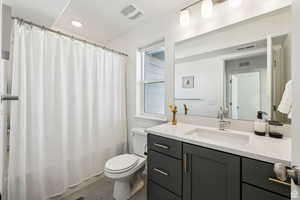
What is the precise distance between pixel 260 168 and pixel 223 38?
47.1 inches

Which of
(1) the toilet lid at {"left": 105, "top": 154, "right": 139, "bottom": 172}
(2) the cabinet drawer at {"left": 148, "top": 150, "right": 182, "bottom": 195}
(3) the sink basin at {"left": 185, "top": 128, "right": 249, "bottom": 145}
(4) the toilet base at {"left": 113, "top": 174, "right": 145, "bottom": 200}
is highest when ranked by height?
(3) the sink basin at {"left": 185, "top": 128, "right": 249, "bottom": 145}

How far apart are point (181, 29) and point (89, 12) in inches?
50.2

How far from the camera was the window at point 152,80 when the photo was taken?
1896mm

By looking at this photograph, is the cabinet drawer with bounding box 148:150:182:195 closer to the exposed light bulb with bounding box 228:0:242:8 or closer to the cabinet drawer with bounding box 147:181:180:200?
the cabinet drawer with bounding box 147:181:180:200

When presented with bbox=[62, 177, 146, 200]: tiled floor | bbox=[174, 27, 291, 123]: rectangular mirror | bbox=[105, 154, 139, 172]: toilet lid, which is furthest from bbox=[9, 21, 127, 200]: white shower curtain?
bbox=[174, 27, 291, 123]: rectangular mirror

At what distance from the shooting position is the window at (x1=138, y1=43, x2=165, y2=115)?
6.22 feet

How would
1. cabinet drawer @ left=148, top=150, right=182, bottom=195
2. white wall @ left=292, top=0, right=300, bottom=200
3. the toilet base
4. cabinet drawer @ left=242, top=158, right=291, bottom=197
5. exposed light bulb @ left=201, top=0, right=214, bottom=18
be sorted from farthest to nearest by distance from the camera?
the toilet base < exposed light bulb @ left=201, top=0, right=214, bottom=18 < cabinet drawer @ left=148, top=150, right=182, bottom=195 < cabinet drawer @ left=242, top=158, right=291, bottom=197 < white wall @ left=292, top=0, right=300, bottom=200

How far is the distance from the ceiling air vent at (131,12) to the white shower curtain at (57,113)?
0.60m

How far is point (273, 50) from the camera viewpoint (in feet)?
3.45

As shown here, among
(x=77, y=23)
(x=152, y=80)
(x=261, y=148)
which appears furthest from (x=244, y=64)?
(x=77, y=23)

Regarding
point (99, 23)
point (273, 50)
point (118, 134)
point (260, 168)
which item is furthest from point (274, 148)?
point (99, 23)

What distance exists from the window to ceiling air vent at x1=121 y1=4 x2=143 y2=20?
0.47m

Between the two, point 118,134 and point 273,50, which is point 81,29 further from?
point 273,50

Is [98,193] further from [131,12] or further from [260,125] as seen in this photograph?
[131,12]
